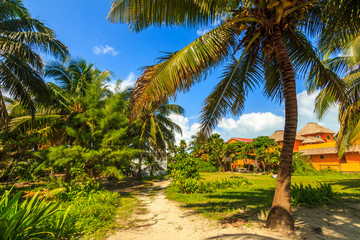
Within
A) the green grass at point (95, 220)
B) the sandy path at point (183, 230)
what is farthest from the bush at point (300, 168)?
the green grass at point (95, 220)

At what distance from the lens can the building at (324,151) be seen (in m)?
20.8

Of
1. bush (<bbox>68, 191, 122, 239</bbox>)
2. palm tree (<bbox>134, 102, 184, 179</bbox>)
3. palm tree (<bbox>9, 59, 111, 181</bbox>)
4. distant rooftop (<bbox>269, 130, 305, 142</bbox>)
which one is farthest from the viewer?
distant rooftop (<bbox>269, 130, 305, 142</bbox>)

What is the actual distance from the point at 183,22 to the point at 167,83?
1.59 metres

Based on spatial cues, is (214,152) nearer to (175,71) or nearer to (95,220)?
(95,220)

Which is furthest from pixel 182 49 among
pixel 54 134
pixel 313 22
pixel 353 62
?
pixel 54 134

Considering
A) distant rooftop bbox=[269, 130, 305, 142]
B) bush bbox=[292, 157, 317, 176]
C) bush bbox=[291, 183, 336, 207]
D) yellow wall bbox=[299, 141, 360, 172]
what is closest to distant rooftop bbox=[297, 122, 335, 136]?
distant rooftop bbox=[269, 130, 305, 142]

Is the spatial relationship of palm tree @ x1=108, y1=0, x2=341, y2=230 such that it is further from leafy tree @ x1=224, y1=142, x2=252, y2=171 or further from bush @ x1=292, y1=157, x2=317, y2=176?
leafy tree @ x1=224, y1=142, x2=252, y2=171

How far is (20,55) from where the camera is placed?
6.82 m

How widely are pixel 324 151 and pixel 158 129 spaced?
22.3 meters

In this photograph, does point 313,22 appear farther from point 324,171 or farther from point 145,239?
point 324,171

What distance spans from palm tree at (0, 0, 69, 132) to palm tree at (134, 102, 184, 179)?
8314 mm

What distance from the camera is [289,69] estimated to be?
3809mm

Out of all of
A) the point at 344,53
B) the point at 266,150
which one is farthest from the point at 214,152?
the point at 344,53

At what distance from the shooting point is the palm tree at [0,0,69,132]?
658 cm
